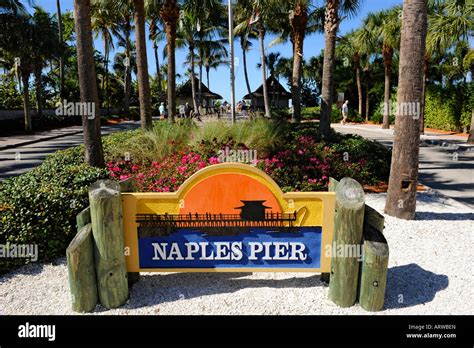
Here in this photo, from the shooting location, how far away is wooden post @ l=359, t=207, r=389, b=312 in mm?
3410

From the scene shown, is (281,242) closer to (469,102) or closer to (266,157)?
(266,157)

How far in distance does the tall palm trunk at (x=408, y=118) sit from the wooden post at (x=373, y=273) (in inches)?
111

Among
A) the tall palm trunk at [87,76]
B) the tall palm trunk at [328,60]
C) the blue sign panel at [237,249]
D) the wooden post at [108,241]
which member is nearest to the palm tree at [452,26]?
the tall palm trunk at [328,60]

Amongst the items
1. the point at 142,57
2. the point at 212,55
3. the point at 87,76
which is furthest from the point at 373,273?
the point at 212,55

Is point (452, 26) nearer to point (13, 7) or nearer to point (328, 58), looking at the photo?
point (328, 58)

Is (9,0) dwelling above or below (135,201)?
above

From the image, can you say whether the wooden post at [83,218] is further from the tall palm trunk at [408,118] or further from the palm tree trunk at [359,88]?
the palm tree trunk at [359,88]

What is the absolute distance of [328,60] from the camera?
416 inches

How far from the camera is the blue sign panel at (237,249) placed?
3.75 metres

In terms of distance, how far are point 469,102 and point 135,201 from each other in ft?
77.8

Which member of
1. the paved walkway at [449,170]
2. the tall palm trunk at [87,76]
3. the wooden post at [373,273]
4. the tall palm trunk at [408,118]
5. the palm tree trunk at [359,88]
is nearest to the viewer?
the wooden post at [373,273]

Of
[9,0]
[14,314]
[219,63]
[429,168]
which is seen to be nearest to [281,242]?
[14,314]

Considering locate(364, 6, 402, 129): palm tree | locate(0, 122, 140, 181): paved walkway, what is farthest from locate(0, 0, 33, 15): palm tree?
locate(364, 6, 402, 129): palm tree
